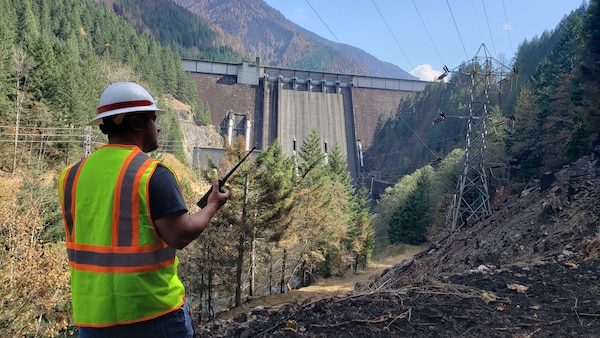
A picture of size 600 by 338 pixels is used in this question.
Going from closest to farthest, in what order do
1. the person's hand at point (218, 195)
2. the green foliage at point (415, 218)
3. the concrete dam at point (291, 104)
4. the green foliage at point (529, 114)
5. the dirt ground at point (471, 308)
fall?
the person's hand at point (218, 195), the dirt ground at point (471, 308), the green foliage at point (529, 114), the green foliage at point (415, 218), the concrete dam at point (291, 104)

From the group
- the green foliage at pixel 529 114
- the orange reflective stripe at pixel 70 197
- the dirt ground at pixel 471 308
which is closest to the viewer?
the orange reflective stripe at pixel 70 197

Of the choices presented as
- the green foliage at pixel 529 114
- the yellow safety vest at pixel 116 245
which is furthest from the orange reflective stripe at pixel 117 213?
the green foliage at pixel 529 114

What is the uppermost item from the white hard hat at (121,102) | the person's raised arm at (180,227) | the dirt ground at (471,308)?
the white hard hat at (121,102)

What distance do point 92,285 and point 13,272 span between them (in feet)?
33.1

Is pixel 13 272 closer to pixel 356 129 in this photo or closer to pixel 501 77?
pixel 501 77

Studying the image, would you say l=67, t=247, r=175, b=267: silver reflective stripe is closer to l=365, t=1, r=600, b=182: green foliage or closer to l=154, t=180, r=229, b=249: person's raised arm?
l=154, t=180, r=229, b=249: person's raised arm

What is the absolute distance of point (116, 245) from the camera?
4.96ft

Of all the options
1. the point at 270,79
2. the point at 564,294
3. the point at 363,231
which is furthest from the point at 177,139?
the point at 564,294

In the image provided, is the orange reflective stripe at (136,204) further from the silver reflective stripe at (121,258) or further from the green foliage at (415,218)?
the green foliage at (415,218)

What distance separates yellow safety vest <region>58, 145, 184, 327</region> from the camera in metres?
1.51

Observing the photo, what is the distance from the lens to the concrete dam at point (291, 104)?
55.8 metres

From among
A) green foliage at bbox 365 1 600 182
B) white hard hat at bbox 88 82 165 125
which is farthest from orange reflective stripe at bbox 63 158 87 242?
green foliage at bbox 365 1 600 182

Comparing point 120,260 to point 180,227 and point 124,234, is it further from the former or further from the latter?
point 180,227

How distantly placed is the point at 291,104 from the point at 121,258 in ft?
187
